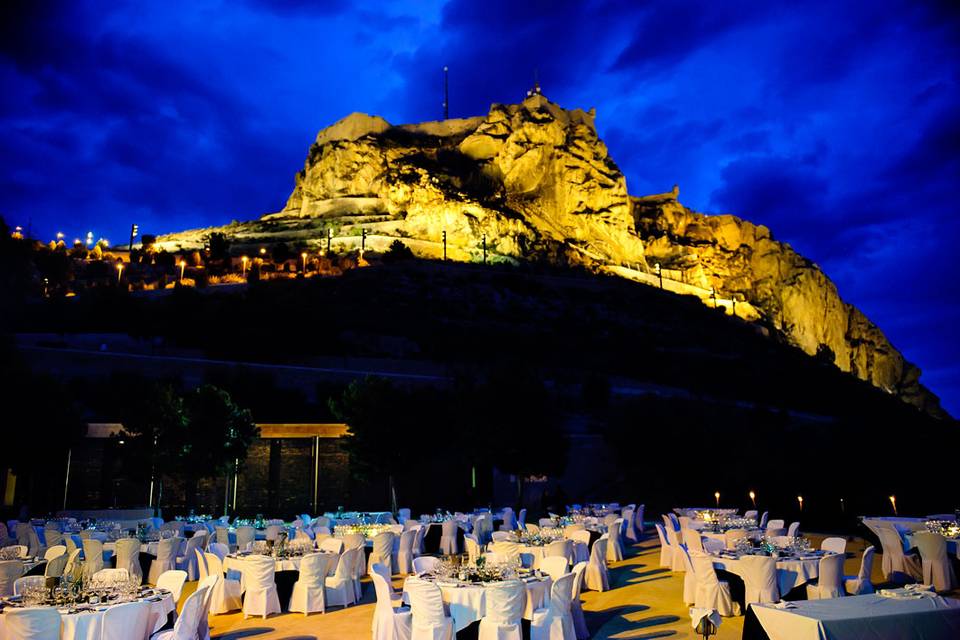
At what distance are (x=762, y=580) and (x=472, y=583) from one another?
4.10 meters

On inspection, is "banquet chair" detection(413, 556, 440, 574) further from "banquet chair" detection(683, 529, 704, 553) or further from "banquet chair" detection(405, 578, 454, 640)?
"banquet chair" detection(683, 529, 704, 553)

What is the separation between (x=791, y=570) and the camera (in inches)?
385

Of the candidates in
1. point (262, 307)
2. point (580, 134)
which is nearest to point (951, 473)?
point (262, 307)

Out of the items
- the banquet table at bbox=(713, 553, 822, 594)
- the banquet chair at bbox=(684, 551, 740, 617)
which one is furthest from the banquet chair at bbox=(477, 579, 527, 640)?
the banquet table at bbox=(713, 553, 822, 594)

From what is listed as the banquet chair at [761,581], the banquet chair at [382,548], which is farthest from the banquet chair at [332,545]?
the banquet chair at [761,581]

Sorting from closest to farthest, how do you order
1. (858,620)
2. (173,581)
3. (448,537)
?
(858,620)
(173,581)
(448,537)

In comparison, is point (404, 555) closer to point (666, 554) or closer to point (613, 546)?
point (613, 546)

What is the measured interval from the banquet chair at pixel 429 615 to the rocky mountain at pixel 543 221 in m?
86.1

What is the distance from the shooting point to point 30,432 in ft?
71.7

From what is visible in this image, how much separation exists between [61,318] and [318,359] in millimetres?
17736

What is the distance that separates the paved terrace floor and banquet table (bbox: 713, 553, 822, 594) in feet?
2.37

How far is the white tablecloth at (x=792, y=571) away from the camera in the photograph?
9695 mm

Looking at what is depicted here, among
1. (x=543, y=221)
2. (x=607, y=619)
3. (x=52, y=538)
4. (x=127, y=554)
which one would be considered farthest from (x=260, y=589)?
(x=543, y=221)

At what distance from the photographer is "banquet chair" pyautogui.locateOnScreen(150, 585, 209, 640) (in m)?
7.02
